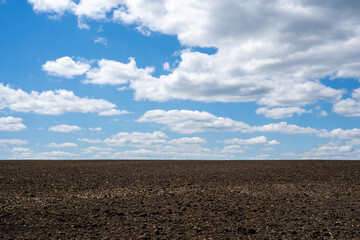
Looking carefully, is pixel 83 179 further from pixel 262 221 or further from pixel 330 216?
pixel 330 216

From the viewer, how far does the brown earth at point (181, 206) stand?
36.5ft

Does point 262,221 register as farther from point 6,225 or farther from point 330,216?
point 6,225

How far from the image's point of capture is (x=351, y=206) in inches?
531

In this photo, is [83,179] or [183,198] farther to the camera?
[83,179]

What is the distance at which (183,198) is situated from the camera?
14.7m

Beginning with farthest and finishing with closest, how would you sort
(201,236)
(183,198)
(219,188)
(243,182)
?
(243,182) → (219,188) → (183,198) → (201,236)

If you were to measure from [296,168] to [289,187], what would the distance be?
667cm

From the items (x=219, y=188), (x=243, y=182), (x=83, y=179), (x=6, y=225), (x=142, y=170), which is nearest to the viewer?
(x=6, y=225)

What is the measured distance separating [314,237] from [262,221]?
1.85 metres

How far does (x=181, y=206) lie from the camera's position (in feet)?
44.2

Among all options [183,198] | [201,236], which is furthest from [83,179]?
[201,236]

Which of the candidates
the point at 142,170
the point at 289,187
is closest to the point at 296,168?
the point at 289,187

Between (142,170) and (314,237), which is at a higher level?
(142,170)

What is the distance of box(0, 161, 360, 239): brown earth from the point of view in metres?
11.1
